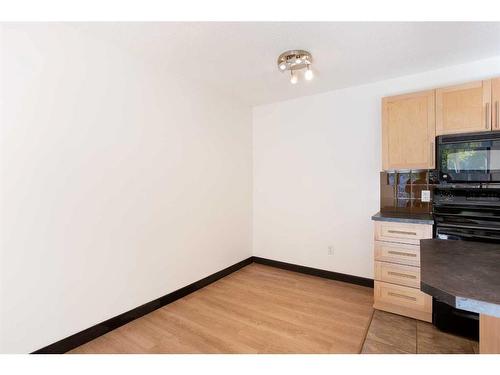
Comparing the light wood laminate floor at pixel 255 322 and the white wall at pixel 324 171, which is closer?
the light wood laminate floor at pixel 255 322

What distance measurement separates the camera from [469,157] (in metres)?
2.12

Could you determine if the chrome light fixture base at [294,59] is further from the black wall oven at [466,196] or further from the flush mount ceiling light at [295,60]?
the black wall oven at [466,196]

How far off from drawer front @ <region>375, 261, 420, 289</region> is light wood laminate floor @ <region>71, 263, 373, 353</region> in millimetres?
376

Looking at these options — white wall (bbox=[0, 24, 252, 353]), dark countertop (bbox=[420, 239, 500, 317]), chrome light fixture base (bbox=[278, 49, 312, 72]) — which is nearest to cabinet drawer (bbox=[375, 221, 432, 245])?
dark countertop (bbox=[420, 239, 500, 317])

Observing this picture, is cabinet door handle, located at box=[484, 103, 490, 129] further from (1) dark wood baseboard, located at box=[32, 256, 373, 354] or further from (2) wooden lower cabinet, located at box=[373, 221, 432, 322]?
(1) dark wood baseboard, located at box=[32, 256, 373, 354]

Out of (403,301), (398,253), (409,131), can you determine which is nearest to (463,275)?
(398,253)

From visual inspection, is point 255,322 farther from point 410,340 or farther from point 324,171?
point 324,171

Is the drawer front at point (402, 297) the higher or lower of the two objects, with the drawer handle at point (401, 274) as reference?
lower

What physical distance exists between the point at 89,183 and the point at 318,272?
9.27 feet

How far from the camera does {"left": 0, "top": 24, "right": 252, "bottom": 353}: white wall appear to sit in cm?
162

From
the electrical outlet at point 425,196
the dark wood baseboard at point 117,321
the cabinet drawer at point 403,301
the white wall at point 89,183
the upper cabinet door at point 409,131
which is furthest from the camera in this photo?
the electrical outlet at point 425,196

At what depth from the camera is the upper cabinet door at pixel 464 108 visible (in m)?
2.11

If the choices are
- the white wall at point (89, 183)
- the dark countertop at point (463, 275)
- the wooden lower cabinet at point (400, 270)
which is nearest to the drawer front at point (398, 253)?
the wooden lower cabinet at point (400, 270)

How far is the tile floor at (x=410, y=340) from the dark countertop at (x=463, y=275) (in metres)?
1.03
